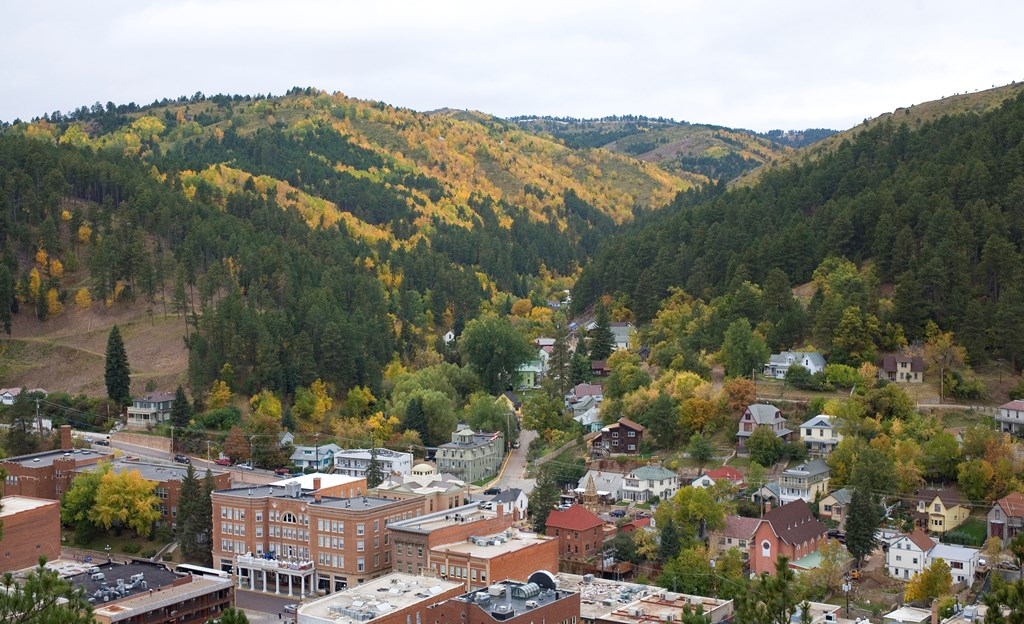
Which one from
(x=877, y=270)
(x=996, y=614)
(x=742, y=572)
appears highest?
(x=877, y=270)

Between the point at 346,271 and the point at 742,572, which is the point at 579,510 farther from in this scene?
the point at 346,271

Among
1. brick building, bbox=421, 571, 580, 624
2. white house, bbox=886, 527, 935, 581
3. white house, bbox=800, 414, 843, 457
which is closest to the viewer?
brick building, bbox=421, 571, 580, 624

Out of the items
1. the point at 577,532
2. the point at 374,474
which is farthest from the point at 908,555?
the point at 374,474

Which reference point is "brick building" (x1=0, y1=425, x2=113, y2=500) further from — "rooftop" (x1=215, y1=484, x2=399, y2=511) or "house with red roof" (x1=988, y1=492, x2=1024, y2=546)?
"house with red roof" (x1=988, y1=492, x2=1024, y2=546)

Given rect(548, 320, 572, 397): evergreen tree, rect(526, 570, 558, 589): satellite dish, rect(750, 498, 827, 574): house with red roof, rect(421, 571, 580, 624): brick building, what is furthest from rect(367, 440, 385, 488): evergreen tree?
rect(750, 498, 827, 574): house with red roof

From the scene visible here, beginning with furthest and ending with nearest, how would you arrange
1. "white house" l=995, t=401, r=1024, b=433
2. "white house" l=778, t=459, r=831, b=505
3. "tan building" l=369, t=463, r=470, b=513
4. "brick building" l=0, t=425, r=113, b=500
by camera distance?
"brick building" l=0, t=425, r=113, b=500 → "white house" l=995, t=401, r=1024, b=433 → "tan building" l=369, t=463, r=470, b=513 → "white house" l=778, t=459, r=831, b=505

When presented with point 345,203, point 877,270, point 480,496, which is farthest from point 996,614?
point 345,203

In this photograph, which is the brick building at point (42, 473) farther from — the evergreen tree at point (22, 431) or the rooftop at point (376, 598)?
the rooftop at point (376, 598)
